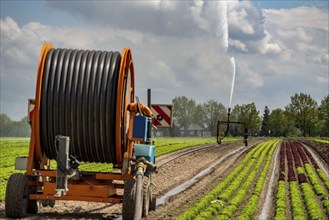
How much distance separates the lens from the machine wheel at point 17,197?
10219 mm

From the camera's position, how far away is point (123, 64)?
1052 cm

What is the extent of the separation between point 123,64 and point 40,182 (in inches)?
113

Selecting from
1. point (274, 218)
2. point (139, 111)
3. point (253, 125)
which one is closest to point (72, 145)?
point (139, 111)

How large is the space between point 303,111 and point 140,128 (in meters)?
114

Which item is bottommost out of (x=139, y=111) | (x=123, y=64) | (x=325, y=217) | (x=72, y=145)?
(x=325, y=217)

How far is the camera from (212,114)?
557ft

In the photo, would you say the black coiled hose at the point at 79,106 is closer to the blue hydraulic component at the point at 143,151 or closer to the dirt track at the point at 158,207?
the blue hydraulic component at the point at 143,151

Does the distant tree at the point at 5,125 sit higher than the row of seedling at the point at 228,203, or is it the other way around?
the distant tree at the point at 5,125

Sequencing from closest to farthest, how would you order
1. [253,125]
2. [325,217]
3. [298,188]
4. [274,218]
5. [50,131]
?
[50,131], [274,218], [325,217], [298,188], [253,125]

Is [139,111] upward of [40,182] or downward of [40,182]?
upward

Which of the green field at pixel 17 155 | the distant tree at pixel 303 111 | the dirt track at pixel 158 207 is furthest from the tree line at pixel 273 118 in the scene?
the dirt track at pixel 158 207

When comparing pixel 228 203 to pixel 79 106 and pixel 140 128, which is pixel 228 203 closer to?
pixel 140 128

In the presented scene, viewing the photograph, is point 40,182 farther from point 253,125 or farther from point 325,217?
point 253,125

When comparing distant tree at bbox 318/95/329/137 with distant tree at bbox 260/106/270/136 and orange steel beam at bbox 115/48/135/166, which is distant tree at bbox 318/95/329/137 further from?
orange steel beam at bbox 115/48/135/166
